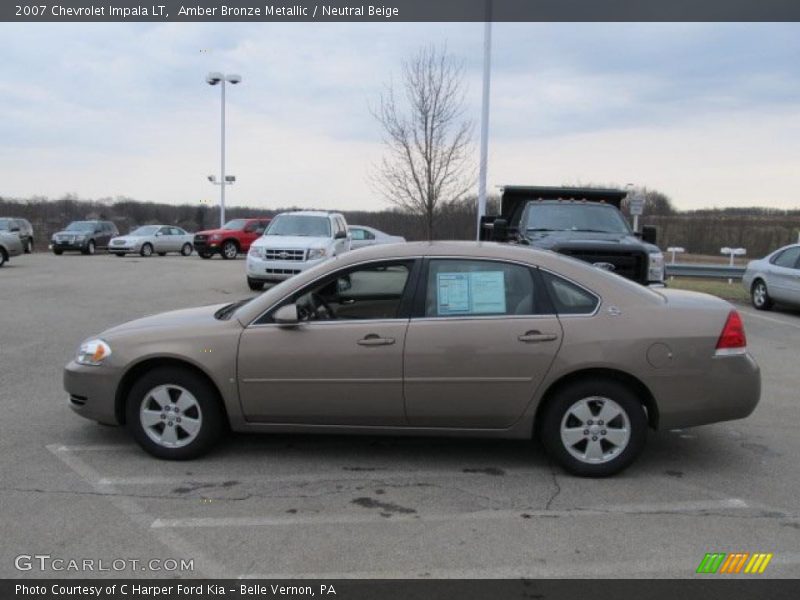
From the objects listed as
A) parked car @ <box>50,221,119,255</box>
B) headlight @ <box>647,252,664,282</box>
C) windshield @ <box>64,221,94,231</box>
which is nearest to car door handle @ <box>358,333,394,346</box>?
headlight @ <box>647,252,664,282</box>

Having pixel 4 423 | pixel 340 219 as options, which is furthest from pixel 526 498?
pixel 340 219

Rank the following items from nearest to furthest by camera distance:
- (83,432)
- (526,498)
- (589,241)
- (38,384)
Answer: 1. (526,498)
2. (83,432)
3. (38,384)
4. (589,241)

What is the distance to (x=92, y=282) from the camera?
17547 millimetres

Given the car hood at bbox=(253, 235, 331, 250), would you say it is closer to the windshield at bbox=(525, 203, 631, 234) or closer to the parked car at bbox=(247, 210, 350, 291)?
the parked car at bbox=(247, 210, 350, 291)

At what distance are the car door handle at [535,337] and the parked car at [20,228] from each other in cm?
2976

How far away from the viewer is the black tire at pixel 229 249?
2989 cm

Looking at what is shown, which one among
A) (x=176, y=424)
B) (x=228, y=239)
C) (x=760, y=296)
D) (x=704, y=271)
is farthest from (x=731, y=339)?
(x=228, y=239)

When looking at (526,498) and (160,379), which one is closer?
(526,498)

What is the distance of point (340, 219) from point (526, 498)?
1434 centimetres

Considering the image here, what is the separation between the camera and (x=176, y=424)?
4.82m

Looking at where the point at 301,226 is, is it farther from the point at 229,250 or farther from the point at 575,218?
the point at 229,250

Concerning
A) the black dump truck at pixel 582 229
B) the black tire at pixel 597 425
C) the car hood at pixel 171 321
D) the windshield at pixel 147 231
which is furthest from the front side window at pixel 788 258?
the windshield at pixel 147 231

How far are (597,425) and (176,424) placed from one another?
2.94m
